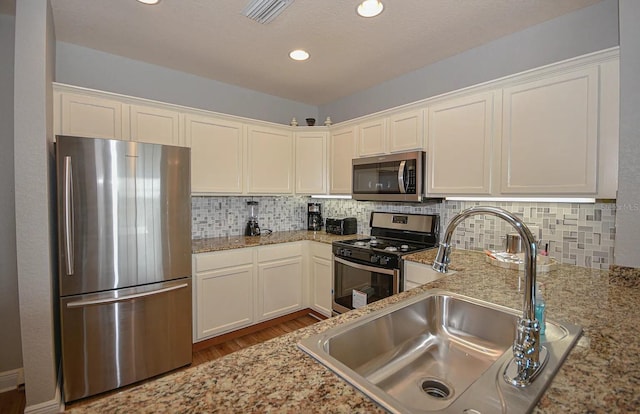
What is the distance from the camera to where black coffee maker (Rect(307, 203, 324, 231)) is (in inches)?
147

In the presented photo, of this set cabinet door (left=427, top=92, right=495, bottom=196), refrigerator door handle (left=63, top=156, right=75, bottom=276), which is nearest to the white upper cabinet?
cabinet door (left=427, top=92, right=495, bottom=196)

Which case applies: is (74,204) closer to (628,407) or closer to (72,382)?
(72,382)

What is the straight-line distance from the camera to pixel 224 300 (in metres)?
2.64

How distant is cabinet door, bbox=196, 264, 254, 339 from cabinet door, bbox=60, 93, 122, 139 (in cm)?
136

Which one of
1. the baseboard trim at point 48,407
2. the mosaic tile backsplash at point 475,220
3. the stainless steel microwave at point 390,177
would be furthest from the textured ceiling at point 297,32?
the baseboard trim at point 48,407

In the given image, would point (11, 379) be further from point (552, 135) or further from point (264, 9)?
point (552, 135)

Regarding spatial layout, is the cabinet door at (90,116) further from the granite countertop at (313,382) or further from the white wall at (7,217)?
the granite countertop at (313,382)

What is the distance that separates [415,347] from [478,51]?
2431 millimetres

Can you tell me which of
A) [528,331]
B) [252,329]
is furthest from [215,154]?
[528,331]

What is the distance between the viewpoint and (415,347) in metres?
1.17

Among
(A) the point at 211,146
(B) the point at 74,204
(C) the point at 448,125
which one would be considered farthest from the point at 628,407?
(A) the point at 211,146

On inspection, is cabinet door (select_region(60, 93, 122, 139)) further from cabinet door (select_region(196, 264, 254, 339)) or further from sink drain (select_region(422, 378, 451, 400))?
sink drain (select_region(422, 378, 451, 400))

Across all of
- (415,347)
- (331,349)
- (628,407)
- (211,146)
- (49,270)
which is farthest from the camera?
(211,146)

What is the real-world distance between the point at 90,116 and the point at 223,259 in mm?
1500
